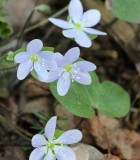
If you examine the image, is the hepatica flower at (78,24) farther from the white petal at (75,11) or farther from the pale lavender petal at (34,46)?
the pale lavender petal at (34,46)

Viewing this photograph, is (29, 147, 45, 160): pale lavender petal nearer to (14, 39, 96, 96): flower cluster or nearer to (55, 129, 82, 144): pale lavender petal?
(55, 129, 82, 144): pale lavender petal

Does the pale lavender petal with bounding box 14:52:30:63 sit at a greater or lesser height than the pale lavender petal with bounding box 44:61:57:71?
greater

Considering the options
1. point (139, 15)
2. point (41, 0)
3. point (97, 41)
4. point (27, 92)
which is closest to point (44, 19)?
point (41, 0)

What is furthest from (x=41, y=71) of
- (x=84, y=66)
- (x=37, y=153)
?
(x=37, y=153)

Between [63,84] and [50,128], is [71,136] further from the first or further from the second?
[63,84]

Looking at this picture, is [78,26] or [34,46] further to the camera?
[78,26]

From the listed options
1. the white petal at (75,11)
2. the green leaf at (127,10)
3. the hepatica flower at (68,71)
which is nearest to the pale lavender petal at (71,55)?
the hepatica flower at (68,71)

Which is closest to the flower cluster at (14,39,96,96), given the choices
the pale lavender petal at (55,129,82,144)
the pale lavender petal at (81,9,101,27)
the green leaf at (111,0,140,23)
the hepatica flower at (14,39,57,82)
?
the hepatica flower at (14,39,57,82)
